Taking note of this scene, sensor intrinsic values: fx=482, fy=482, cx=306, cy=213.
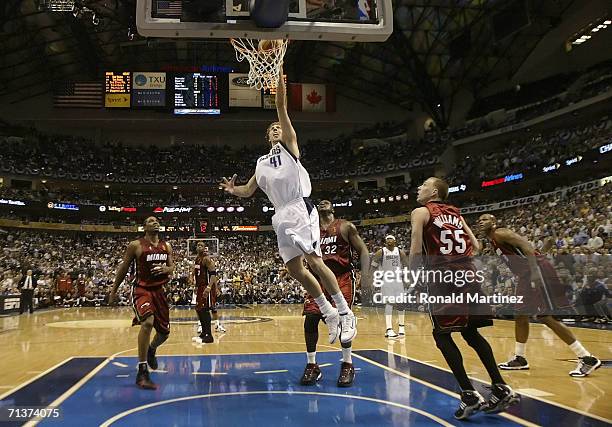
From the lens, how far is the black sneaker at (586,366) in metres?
5.68

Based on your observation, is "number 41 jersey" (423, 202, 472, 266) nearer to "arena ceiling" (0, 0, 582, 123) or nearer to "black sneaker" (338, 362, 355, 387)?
"black sneaker" (338, 362, 355, 387)

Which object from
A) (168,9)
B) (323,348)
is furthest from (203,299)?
(168,9)

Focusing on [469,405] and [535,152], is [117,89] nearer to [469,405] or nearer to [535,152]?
[535,152]

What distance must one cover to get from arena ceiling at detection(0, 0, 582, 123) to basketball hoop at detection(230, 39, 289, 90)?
1946cm

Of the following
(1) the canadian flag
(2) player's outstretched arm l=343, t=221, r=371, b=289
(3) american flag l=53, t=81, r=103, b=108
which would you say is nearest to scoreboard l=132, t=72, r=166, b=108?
(3) american flag l=53, t=81, r=103, b=108

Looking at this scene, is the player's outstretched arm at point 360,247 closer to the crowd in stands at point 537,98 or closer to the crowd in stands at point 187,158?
the crowd in stands at point 537,98

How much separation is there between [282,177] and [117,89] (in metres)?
23.6

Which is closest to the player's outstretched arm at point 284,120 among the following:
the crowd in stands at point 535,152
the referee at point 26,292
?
the referee at point 26,292

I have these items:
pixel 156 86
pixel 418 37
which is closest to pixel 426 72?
pixel 418 37

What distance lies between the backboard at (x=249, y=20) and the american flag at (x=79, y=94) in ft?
79.7

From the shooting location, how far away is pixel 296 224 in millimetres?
4711

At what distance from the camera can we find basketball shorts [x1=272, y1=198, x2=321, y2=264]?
4652 millimetres

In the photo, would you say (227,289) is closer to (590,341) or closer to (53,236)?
(53,236)

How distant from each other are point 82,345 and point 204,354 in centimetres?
309
